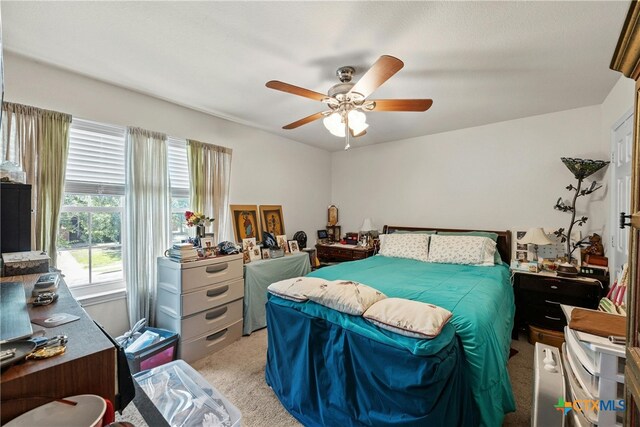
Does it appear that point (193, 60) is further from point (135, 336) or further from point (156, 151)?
point (135, 336)

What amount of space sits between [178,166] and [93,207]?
838 mm

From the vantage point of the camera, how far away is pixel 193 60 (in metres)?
1.94

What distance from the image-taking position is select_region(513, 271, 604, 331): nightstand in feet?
7.95

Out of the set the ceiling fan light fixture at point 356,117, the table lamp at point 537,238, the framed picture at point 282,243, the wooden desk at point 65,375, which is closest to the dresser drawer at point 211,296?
the framed picture at point 282,243

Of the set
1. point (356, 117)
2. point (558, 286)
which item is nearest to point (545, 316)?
point (558, 286)

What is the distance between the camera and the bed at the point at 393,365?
4.11ft

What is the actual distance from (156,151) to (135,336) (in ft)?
5.55

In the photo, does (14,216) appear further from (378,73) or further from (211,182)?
(378,73)

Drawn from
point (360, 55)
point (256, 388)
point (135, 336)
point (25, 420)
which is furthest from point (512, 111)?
point (135, 336)

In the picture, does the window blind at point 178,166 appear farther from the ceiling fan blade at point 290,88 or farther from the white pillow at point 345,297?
the white pillow at point 345,297

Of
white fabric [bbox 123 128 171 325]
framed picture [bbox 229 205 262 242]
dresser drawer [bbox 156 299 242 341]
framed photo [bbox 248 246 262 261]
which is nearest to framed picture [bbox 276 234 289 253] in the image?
framed picture [bbox 229 205 262 242]

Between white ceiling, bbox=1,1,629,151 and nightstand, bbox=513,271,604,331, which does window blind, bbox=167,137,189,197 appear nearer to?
white ceiling, bbox=1,1,629,151

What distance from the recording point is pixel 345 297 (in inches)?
62.2

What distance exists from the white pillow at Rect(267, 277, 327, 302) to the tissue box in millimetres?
1323
